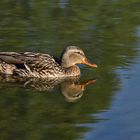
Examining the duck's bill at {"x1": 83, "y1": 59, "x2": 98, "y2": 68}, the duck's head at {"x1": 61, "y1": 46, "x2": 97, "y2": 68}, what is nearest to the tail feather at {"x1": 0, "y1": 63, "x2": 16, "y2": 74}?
the duck's head at {"x1": 61, "y1": 46, "x2": 97, "y2": 68}

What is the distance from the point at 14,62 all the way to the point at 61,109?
2.84m

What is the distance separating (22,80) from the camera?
15.0 metres

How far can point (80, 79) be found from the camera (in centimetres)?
1507

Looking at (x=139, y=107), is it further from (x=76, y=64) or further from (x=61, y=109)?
(x=76, y=64)

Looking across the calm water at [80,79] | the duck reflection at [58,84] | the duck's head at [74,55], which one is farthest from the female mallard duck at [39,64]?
the calm water at [80,79]

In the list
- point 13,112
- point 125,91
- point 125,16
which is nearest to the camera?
point 13,112

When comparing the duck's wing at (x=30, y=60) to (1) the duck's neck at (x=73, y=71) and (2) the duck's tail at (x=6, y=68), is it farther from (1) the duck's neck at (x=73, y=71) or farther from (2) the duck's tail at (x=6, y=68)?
(1) the duck's neck at (x=73, y=71)

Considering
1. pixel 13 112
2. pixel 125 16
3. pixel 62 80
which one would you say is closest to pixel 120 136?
pixel 13 112

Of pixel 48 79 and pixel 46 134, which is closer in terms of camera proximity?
pixel 46 134

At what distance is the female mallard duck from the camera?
1527cm

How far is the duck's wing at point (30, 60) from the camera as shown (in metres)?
15.2

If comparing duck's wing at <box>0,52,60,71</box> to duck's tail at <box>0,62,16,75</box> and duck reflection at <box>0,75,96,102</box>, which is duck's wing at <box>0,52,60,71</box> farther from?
duck reflection at <box>0,75,96,102</box>

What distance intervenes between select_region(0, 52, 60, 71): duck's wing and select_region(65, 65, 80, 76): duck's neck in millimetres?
250

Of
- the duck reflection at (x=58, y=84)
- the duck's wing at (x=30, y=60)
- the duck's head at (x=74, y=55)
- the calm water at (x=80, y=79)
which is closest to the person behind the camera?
the calm water at (x=80, y=79)
